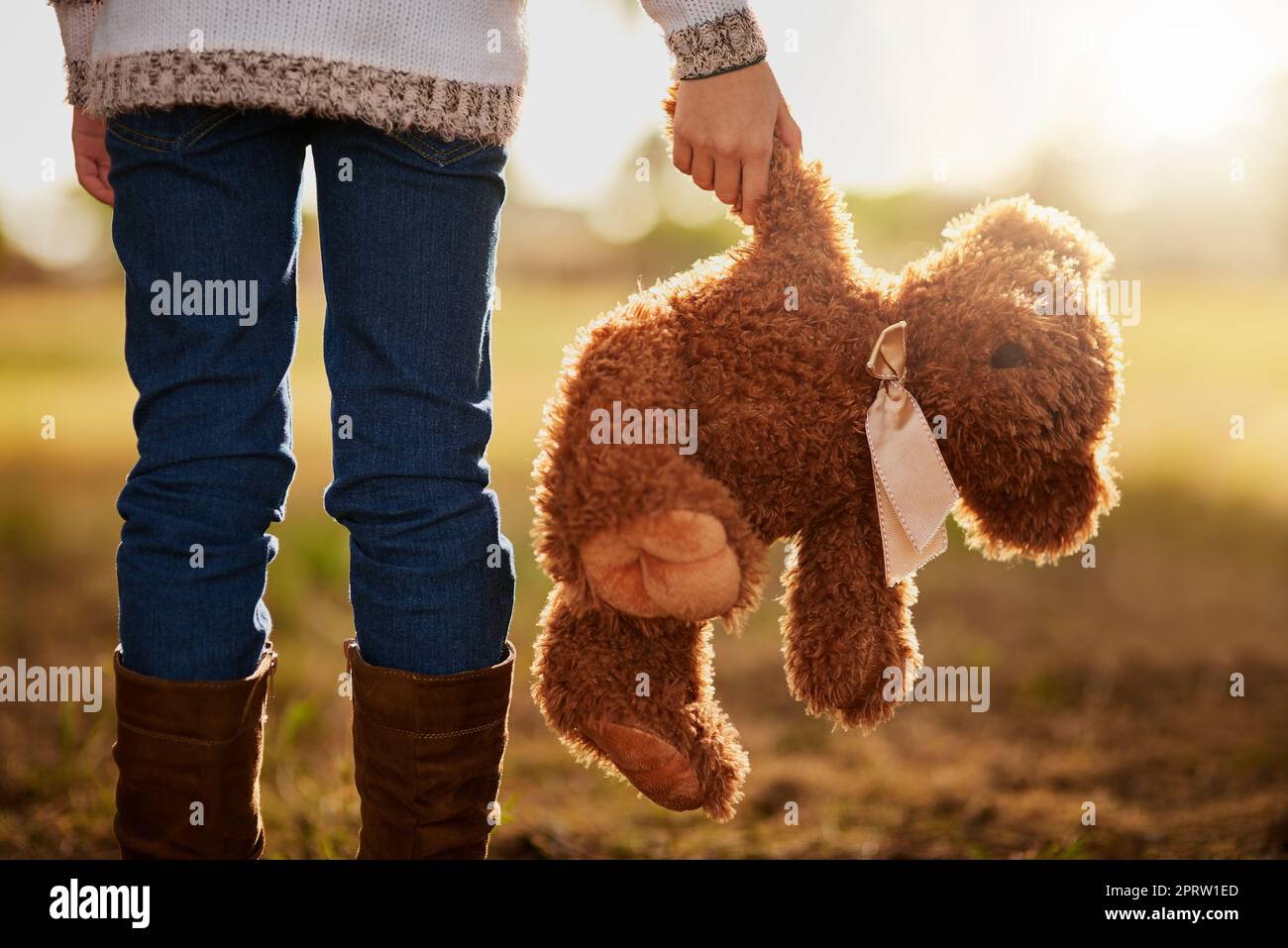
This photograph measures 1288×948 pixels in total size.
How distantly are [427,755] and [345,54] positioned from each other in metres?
0.66

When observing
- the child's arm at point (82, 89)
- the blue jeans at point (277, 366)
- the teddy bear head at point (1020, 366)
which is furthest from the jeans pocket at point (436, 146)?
the teddy bear head at point (1020, 366)

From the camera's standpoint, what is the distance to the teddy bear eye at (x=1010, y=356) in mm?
998

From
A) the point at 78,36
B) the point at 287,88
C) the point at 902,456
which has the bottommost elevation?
the point at 902,456

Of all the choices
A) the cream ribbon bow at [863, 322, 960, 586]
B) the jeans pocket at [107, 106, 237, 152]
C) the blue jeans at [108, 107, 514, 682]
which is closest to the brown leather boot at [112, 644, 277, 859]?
the blue jeans at [108, 107, 514, 682]

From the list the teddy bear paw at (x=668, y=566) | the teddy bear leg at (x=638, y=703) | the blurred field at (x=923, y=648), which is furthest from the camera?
the blurred field at (x=923, y=648)

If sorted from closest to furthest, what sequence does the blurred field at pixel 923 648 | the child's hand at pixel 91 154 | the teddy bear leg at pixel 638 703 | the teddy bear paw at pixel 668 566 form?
the teddy bear paw at pixel 668 566 → the teddy bear leg at pixel 638 703 → the child's hand at pixel 91 154 → the blurred field at pixel 923 648

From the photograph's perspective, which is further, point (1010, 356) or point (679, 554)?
point (1010, 356)

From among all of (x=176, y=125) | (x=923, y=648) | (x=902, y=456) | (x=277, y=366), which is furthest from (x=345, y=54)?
(x=923, y=648)

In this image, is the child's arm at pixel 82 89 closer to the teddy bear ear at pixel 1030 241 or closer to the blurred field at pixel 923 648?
the blurred field at pixel 923 648

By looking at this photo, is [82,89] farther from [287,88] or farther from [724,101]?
[724,101]

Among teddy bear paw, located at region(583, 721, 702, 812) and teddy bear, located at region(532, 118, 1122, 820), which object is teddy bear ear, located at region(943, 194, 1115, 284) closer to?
teddy bear, located at region(532, 118, 1122, 820)

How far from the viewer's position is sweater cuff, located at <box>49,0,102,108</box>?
41.4 inches

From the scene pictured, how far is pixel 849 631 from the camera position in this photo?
1.04 meters

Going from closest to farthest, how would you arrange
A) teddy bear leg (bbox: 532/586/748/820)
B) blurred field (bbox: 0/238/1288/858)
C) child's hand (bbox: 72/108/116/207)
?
teddy bear leg (bbox: 532/586/748/820), child's hand (bbox: 72/108/116/207), blurred field (bbox: 0/238/1288/858)
